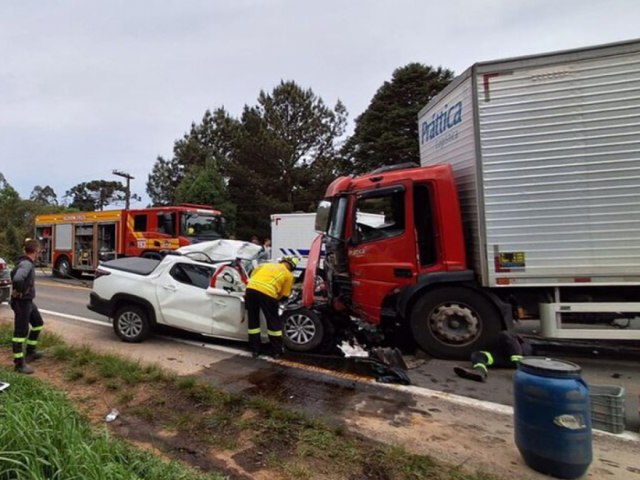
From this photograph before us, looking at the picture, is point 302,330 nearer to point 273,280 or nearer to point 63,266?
point 273,280

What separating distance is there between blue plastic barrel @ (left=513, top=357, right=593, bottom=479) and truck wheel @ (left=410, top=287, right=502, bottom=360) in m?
2.68

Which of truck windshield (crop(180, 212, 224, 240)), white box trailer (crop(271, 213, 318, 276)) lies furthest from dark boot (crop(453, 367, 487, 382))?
truck windshield (crop(180, 212, 224, 240))

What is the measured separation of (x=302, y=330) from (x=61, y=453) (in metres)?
3.87

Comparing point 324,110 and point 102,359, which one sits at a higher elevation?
point 324,110

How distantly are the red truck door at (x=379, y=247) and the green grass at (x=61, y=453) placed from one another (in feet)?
12.0

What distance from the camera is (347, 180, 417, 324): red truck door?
6.00 metres

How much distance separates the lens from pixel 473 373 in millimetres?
5074

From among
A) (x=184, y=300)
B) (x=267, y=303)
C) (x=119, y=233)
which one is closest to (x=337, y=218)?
(x=267, y=303)

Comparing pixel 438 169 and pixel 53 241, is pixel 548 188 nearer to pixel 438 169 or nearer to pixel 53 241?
pixel 438 169

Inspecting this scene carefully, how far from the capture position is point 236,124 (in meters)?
38.2

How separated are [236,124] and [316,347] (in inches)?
1376

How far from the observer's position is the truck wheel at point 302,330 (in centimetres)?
617

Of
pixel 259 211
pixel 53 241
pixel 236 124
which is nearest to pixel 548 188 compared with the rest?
pixel 53 241

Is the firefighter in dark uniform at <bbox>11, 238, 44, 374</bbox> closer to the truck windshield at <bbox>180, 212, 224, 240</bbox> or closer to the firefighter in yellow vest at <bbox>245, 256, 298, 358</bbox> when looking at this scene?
the firefighter in yellow vest at <bbox>245, 256, 298, 358</bbox>
